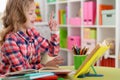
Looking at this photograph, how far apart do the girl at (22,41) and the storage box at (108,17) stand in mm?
1467

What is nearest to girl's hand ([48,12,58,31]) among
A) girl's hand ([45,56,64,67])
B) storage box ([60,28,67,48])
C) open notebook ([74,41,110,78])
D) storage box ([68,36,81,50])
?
girl's hand ([45,56,64,67])

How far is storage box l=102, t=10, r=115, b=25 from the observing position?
314cm

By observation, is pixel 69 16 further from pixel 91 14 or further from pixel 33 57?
pixel 33 57

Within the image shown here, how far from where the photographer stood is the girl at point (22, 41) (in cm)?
159

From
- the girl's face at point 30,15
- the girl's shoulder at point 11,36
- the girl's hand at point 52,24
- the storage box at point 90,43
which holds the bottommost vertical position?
the storage box at point 90,43

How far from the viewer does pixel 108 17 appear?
3.21 metres

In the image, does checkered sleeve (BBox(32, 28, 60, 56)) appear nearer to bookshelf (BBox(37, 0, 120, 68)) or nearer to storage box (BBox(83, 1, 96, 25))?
bookshelf (BBox(37, 0, 120, 68))

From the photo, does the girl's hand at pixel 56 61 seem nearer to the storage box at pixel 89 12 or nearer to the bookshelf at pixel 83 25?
the bookshelf at pixel 83 25

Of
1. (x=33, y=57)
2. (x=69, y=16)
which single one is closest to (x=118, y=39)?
(x=69, y=16)

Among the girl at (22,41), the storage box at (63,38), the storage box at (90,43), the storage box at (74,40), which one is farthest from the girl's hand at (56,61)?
the storage box at (63,38)

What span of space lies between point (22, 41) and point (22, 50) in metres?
0.07

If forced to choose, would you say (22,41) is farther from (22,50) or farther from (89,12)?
(89,12)

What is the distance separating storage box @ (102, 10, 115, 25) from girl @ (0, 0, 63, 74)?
4.81 feet

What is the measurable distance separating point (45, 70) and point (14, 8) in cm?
63
